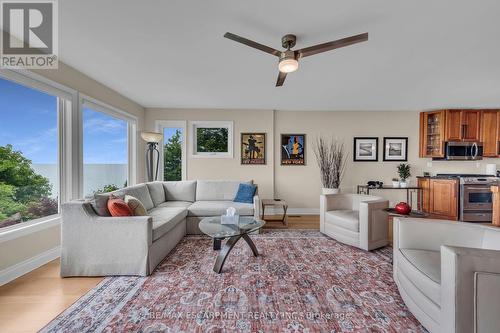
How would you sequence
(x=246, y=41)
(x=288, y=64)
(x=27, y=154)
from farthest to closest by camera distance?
(x=27, y=154)
(x=288, y=64)
(x=246, y=41)

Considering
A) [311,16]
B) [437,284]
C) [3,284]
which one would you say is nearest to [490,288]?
[437,284]

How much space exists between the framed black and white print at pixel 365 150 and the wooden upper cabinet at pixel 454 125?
1.42 meters

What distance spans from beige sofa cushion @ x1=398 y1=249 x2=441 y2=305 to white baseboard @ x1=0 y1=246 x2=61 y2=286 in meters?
3.67

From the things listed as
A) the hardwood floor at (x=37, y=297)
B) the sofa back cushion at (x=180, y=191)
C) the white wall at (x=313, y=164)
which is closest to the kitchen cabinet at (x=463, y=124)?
the white wall at (x=313, y=164)

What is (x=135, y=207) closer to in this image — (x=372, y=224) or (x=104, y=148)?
(x=104, y=148)

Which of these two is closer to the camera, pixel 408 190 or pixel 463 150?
pixel 463 150

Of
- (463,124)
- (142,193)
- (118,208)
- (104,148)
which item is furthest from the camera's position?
(463,124)

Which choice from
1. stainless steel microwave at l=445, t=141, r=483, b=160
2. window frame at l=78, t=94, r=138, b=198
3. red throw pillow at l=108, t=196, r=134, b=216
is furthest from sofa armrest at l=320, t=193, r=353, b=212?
window frame at l=78, t=94, r=138, b=198

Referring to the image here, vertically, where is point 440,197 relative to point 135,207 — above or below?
below

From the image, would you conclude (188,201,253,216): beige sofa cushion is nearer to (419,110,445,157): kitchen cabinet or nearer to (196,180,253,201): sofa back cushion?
(196,180,253,201): sofa back cushion

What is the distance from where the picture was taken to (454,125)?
4.68m

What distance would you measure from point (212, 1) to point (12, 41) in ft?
7.47

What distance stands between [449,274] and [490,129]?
5538mm

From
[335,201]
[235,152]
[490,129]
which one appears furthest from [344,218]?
[490,129]
